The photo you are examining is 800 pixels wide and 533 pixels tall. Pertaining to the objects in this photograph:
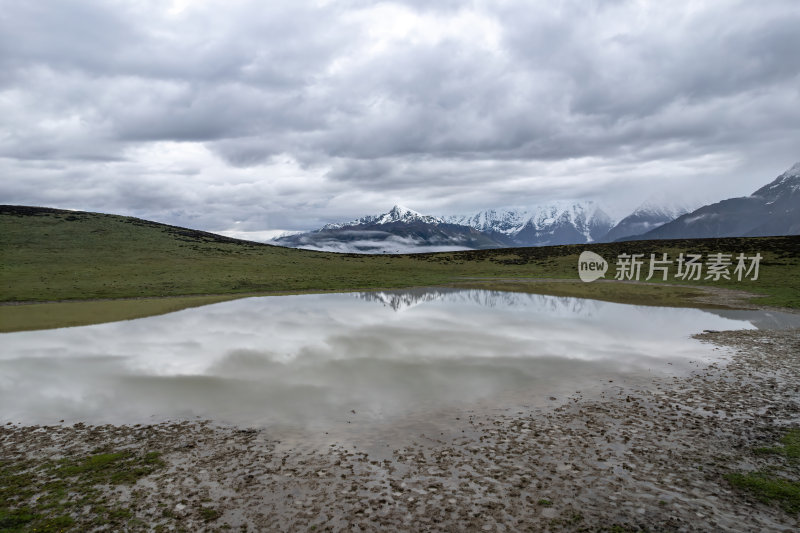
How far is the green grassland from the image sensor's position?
63125 millimetres

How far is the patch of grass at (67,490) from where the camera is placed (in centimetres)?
1084

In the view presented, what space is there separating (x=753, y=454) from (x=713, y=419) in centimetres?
302

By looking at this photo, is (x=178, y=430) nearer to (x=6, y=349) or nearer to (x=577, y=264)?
(x=6, y=349)

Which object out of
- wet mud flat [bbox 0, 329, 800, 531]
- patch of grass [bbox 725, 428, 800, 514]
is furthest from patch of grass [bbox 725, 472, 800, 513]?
wet mud flat [bbox 0, 329, 800, 531]

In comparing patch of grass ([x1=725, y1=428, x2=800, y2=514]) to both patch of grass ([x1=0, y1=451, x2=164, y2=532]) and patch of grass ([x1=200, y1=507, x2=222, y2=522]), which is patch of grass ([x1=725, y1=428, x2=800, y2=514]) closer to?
patch of grass ([x1=200, y1=507, x2=222, y2=522])

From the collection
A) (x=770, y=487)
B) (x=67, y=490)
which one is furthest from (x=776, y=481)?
(x=67, y=490)

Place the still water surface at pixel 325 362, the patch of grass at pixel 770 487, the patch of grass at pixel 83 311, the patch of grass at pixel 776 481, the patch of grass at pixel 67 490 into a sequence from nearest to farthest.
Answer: the patch of grass at pixel 67 490, the patch of grass at pixel 770 487, the patch of grass at pixel 776 481, the still water surface at pixel 325 362, the patch of grass at pixel 83 311

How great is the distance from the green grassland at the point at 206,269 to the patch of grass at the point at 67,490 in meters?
35.2

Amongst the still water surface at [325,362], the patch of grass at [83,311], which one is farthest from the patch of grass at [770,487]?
the patch of grass at [83,311]

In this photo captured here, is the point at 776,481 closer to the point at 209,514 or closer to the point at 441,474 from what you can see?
the point at 441,474

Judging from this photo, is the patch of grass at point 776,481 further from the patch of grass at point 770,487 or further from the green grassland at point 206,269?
the green grassland at point 206,269

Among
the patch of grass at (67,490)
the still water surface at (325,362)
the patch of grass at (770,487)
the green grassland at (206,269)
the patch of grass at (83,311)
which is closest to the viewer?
the patch of grass at (67,490)

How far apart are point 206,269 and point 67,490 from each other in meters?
91.8

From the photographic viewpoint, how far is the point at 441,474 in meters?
13.2
